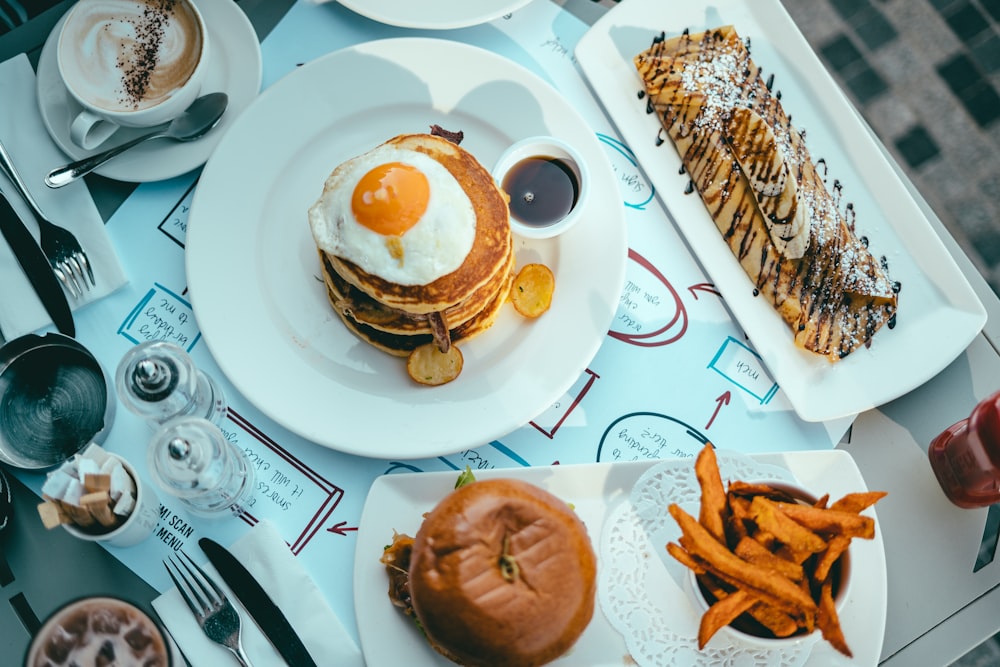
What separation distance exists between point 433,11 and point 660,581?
4.20ft

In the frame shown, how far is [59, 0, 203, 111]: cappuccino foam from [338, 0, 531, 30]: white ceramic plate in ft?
1.15

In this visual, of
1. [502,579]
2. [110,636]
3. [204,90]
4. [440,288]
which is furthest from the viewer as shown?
[204,90]

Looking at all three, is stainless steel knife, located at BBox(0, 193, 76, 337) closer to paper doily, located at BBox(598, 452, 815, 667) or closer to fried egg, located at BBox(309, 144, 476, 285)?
fried egg, located at BBox(309, 144, 476, 285)

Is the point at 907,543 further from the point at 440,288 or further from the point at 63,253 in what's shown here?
the point at 63,253

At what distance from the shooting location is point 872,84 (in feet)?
8.57

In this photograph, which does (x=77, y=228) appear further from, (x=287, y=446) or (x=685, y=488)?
(x=685, y=488)

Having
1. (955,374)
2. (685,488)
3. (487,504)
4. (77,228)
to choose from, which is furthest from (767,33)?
(77,228)

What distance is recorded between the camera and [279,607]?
144cm

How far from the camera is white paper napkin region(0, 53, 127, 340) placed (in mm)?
1524

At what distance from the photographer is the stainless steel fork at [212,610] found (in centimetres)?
141

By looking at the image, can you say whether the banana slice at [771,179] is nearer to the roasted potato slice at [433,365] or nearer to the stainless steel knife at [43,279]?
the roasted potato slice at [433,365]

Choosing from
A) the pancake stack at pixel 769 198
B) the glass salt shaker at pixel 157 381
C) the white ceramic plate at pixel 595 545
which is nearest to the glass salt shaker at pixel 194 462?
the glass salt shaker at pixel 157 381

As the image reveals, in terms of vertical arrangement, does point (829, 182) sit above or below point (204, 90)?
below

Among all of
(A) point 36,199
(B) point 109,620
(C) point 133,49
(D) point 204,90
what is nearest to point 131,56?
(C) point 133,49
